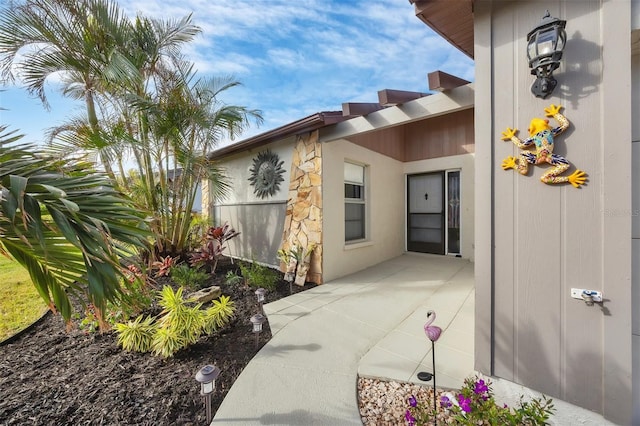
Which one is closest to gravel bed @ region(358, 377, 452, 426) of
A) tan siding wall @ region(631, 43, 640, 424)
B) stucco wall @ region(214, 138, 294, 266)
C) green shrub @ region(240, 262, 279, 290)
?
tan siding wall @ region(631, 43, 640, 424)

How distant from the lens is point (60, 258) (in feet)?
5.41

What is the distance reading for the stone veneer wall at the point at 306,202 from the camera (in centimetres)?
497

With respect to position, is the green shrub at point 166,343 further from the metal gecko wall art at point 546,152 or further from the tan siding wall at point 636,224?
Result: the tan siding wall at point 636,224

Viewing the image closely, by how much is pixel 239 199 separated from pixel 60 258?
17.7 ft

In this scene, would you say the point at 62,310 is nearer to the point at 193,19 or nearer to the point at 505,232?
the point at 505,232

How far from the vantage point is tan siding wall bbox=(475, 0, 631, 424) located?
1.69 meters

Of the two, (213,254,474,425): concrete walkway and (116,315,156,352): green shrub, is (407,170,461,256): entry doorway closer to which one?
(213,254,474,425): concrete walkway

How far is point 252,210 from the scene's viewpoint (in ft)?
21.7

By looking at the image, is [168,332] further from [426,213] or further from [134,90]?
[426,213]

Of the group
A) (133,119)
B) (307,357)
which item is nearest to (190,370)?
(307,357)

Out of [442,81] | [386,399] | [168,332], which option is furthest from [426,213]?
[168,332]

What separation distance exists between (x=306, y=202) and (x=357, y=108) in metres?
2.05

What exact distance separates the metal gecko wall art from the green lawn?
5.37 meters

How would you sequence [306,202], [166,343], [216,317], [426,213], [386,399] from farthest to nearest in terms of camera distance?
1. [426,213]
2. [306,202]
3. [216,317]
4. [166,343]
5. [386,399]
